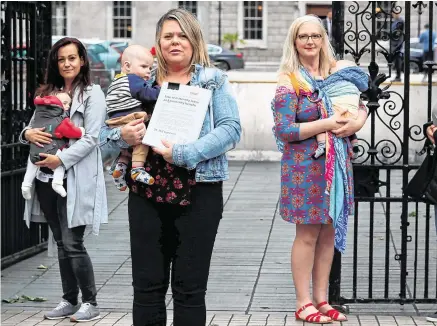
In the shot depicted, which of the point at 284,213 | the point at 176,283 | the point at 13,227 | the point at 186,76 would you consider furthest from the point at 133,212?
the point at 13,227

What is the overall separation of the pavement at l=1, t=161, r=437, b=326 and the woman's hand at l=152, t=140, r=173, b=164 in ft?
6.35

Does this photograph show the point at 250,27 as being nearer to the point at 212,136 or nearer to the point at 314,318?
the point at 314,318

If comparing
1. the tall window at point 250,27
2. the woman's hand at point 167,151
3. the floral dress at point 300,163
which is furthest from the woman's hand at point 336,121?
the tall window at point 250,27

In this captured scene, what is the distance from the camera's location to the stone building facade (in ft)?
164

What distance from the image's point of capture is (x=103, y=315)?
700 centimetres

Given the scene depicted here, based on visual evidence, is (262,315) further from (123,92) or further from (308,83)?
(123,92)

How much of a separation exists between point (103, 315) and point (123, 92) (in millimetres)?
2242

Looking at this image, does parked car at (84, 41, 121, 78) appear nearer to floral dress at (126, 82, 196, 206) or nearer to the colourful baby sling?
the colourful baby sling

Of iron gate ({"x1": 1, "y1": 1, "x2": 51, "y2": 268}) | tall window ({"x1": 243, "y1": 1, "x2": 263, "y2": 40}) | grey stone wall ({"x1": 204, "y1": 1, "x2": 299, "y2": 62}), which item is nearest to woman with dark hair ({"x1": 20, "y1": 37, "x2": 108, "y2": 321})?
iron gate ({"x1": 1, "y1": 1, "x2": 51, "y2": 268})

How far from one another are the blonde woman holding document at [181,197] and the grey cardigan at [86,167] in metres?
1.52

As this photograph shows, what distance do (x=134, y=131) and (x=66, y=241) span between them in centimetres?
196

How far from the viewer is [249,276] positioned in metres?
8.23

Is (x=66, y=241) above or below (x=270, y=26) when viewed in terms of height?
below

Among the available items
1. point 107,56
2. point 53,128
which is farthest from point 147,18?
point 53,128
